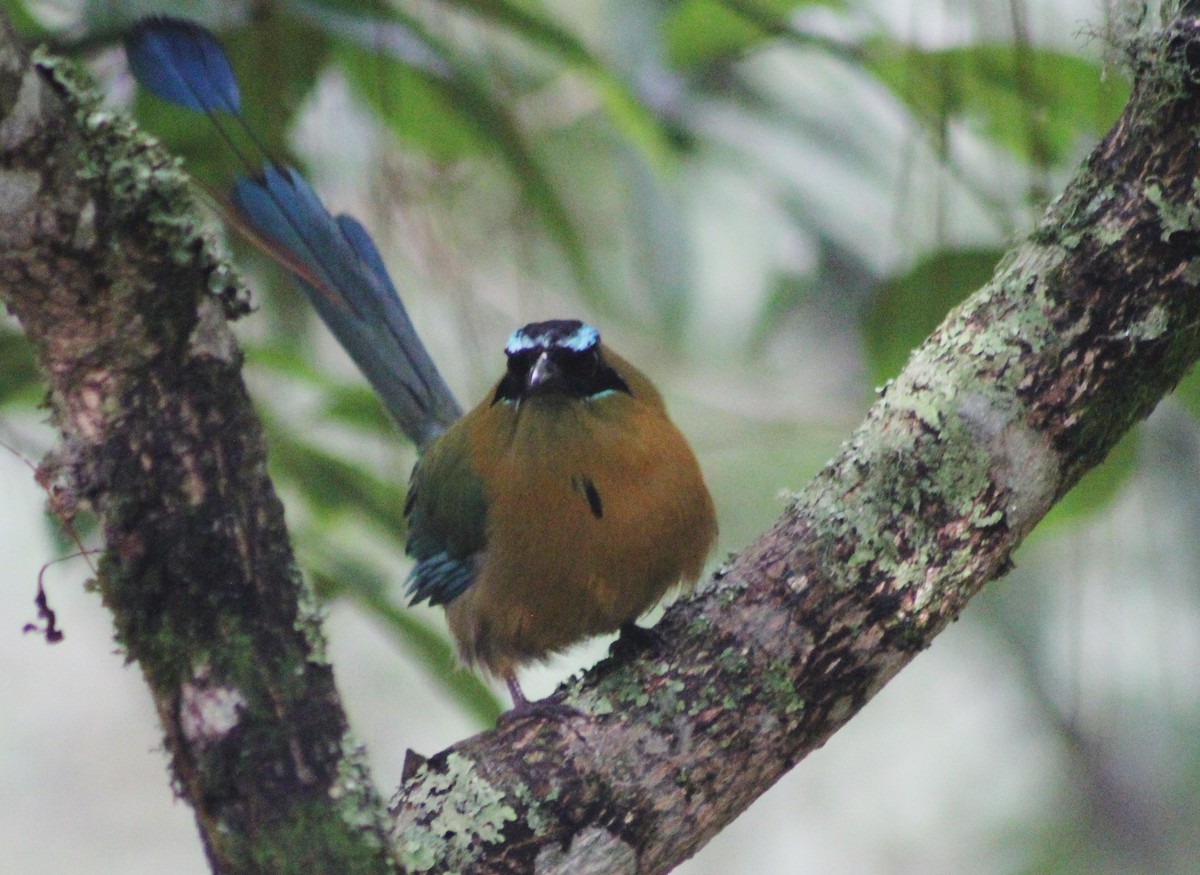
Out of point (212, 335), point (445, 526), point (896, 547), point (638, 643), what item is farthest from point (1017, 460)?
point (445, 526)

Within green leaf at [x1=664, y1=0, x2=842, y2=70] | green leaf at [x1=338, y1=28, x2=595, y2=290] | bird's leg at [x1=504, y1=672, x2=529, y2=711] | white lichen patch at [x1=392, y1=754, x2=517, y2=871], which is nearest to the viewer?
white lichen patch at [x1=392, y1=754, x2=517, y2=871]

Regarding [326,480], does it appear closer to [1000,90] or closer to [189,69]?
[189,69]

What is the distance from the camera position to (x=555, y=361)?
3047 millimetres

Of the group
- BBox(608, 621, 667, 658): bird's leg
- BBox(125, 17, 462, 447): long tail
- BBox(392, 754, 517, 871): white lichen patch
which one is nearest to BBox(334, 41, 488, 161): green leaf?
BBox(125, 17, 462, 447): long tail

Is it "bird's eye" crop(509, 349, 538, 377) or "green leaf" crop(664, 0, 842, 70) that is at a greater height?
"green leaf" crop(664, 0, 842, 70)

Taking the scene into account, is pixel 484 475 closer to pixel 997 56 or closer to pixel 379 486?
pixel 379 486

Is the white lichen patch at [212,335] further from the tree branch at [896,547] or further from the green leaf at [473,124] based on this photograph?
the green leaf at [473,124]

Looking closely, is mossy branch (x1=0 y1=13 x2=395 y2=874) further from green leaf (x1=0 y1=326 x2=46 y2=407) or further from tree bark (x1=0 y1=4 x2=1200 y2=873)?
green leaf (x1=0 y1=326 x2=46 y2=407)

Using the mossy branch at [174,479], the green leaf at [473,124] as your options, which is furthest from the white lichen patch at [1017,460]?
the green leaf at [473,124]

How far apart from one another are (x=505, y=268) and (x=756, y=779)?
3.79 metres

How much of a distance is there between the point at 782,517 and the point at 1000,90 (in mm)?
1435

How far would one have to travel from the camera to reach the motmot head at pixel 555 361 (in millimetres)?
3031

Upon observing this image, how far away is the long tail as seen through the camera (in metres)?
2.44

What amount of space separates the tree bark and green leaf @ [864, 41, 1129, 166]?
707 mm
